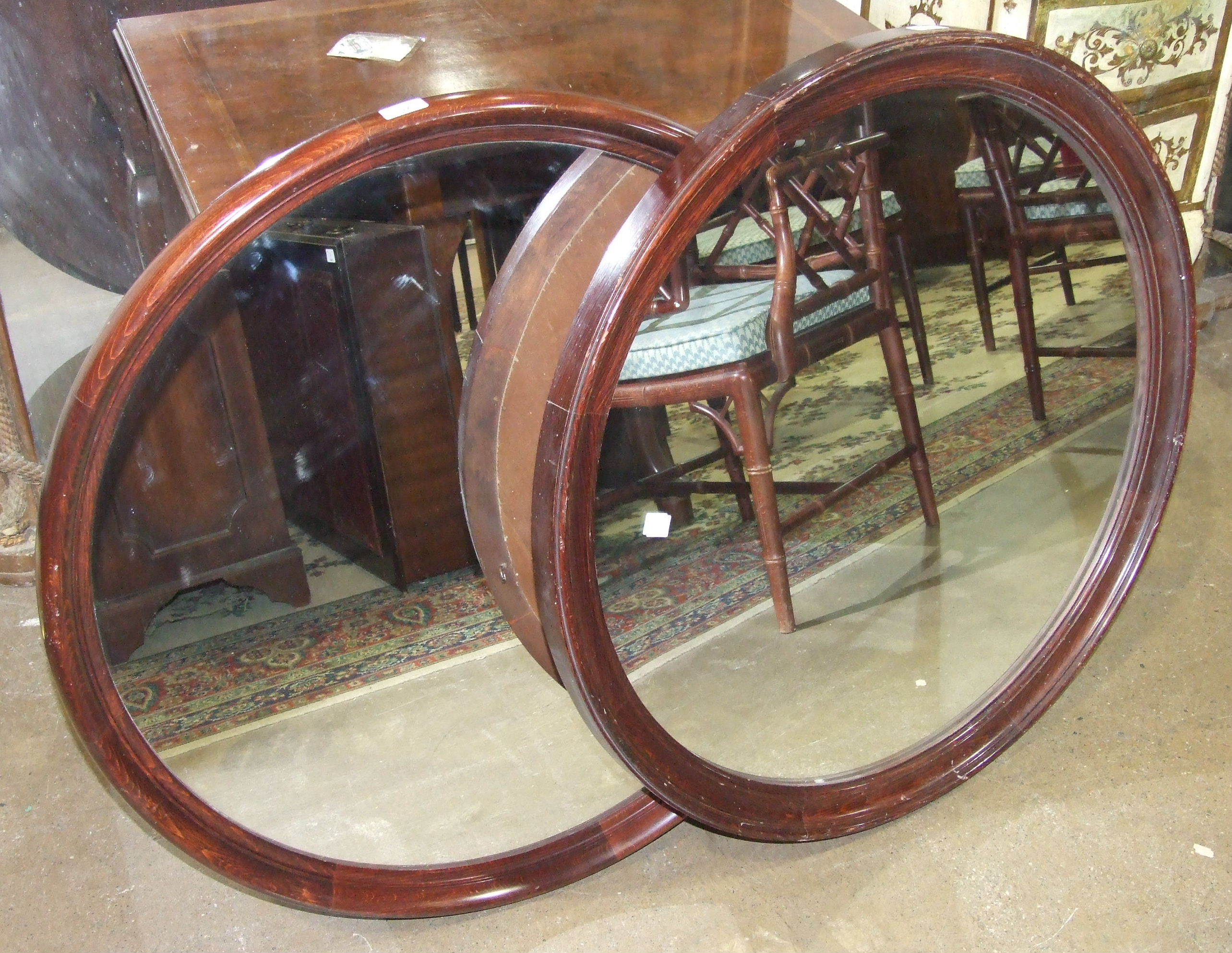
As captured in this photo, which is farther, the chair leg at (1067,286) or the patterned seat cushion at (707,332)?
the chair leg at (1067,286)

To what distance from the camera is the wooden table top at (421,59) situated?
3.38ft

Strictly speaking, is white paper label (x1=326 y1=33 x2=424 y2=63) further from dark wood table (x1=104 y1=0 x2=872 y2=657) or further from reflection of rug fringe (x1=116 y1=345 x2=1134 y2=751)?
reflection of rug fringe (x1=116 y1=345 x2=1134 y2=751)

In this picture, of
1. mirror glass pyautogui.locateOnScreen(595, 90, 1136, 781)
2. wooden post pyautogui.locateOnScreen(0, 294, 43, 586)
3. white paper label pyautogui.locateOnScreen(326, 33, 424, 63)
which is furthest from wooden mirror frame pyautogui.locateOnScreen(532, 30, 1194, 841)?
wooden post pyautogui.locateOnScreen(0, 294, 43, 586)

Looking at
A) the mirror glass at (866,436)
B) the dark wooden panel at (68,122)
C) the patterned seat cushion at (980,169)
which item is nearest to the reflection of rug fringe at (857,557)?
the mirror glass at (866,436)

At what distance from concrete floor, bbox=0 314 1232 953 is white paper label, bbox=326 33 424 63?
0.79 m

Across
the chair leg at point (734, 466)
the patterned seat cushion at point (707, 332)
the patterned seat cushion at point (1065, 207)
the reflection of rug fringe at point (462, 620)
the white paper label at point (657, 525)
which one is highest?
the patterned seat cushion at point (1065, 207)

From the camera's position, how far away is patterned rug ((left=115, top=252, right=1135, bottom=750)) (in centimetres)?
95

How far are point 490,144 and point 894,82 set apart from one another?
1.13 ft

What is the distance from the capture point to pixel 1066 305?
4.10ft

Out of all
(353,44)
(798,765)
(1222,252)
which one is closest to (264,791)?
(798,765)

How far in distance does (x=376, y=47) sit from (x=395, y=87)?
0.08 meters

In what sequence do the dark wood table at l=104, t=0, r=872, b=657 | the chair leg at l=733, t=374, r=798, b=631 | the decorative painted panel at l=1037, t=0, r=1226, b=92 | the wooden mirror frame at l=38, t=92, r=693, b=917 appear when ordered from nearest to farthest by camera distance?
the wooden mirror frame at l=38, t=92, r=693, b=917, the dark wood table at l=104, t=0, r=872, b=657, the chair leg at l=733, t=374, r=798, b=631, the decorative painted panel at l=1037, t=0, r=1226, b=92

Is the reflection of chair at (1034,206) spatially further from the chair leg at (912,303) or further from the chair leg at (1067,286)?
the chair leg at (912,303)

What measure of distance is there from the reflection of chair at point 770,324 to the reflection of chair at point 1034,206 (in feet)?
0.57
